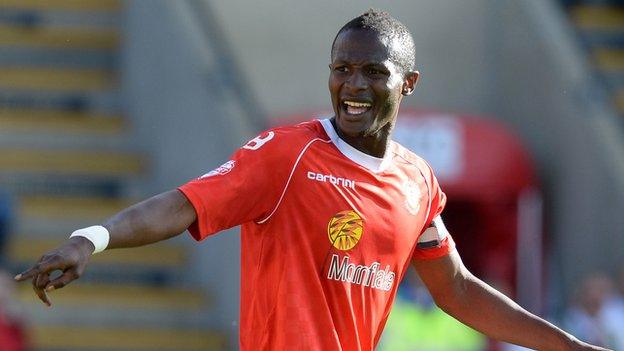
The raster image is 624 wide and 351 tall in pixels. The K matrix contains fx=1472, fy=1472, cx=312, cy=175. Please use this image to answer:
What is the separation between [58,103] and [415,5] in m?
A: 3.50

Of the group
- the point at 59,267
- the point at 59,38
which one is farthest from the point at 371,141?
the point at 59,38

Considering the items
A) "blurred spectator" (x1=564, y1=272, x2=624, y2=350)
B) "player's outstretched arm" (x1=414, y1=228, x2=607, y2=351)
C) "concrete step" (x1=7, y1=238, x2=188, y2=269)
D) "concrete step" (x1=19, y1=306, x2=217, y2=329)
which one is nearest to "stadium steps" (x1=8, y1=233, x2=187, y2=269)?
"concrete step" (x1=7, y1=238, x2=188, y2=269)

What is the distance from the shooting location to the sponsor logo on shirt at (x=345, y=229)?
190 inches

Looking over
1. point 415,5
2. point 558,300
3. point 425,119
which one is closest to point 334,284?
point 425,119

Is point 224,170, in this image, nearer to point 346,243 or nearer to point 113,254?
point 346,243

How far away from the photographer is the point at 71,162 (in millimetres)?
12484

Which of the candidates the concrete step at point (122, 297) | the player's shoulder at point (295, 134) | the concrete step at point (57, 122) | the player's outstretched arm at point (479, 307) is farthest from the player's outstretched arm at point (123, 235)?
the concrete step at point (57, 122)

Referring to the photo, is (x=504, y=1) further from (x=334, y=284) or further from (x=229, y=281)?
(x=334, y=284)

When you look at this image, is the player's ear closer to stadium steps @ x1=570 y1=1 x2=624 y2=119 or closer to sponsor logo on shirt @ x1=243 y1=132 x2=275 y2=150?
sponsor logo on shirt @ x1=243 y1=132 x2=275 y2=150

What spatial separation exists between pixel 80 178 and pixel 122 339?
1.77 meters

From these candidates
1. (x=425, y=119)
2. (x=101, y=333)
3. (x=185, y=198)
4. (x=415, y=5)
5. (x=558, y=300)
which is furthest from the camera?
(x=415, y=5)

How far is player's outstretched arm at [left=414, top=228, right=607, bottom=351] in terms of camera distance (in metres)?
5.46

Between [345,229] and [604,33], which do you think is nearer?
[345,229]

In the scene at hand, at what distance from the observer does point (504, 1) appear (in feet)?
45.8
